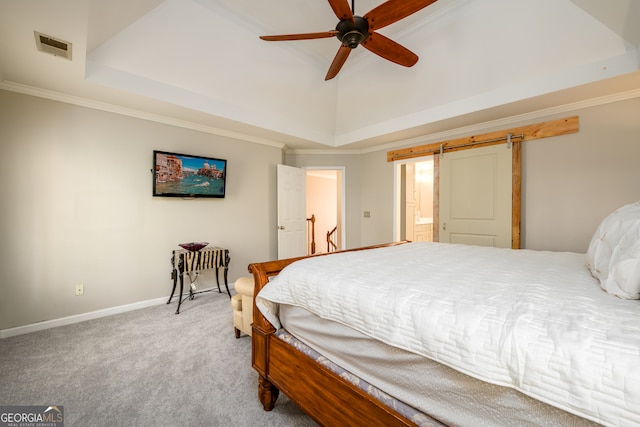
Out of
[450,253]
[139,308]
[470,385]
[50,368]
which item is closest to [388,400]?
[470,385]

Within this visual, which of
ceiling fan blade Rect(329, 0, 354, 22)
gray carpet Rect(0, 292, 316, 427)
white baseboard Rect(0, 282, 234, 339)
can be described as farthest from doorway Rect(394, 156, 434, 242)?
white baseboard Rect(0, 282, 234, 339)

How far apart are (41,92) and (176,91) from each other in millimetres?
1249

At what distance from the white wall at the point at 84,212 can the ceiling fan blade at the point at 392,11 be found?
279 cm

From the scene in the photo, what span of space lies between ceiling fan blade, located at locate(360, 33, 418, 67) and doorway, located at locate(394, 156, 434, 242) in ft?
6.92

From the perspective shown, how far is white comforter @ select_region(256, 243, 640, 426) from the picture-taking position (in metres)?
0.62

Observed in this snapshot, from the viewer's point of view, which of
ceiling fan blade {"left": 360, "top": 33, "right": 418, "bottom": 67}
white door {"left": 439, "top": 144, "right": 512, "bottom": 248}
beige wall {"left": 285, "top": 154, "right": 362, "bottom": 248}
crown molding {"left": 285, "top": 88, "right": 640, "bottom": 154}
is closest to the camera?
ceiling fan blade {"left": 360, "top": 33, "right": 418, "bottom": 67}

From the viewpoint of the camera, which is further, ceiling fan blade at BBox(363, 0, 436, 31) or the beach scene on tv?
the beach scene on tv


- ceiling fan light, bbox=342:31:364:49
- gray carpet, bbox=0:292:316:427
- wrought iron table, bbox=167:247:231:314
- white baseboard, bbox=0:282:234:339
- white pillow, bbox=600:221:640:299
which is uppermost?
ceiling fan light, bbox=342:31:364:49

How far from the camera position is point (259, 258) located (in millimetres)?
4449

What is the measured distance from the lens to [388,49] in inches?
90.0

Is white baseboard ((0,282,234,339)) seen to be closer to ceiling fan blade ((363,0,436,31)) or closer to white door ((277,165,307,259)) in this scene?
white door ((277,165,307,259))

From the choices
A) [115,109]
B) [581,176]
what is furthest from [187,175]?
[581,176]

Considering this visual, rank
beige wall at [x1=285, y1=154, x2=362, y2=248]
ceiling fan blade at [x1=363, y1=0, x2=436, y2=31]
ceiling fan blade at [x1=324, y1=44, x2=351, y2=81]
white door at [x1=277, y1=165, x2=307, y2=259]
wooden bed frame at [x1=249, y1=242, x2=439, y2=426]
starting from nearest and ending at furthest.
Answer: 1. wooden bed frame at [x1=249, y1=242, x2=439, y2=426]
2. ceiling fan blade at [x1=363, y1=0, x2=436, y2=31]
3. ceiling fan blade at [x1=324, y1=44, x2=351, y2=81]
4. white door at [x1=277, y1=165, x2=307, y2=259]
5. beige wall at [x1=285, y1=154, x2=362, y2=248]

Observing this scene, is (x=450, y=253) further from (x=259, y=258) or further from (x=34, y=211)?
(x=34, y=211)
